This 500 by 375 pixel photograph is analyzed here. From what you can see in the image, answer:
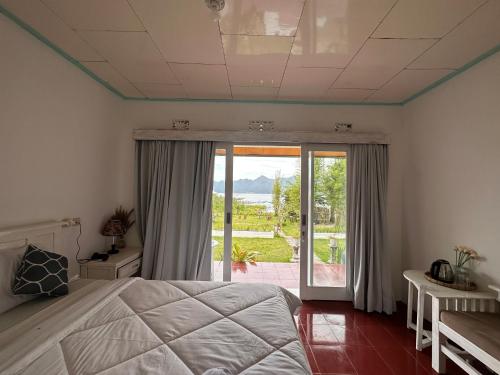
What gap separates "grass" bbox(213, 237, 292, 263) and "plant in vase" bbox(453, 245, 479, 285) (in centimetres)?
314

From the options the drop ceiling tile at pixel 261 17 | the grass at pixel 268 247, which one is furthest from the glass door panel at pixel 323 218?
the grass at pixel 268 247

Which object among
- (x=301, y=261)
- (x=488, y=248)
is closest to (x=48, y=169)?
(x=301, y=261)

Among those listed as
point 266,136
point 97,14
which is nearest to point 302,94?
point 266,136

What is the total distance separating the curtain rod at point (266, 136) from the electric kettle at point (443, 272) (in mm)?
1483

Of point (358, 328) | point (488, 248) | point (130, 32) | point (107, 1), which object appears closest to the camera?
point (107, 1)

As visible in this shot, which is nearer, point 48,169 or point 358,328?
point 48,169

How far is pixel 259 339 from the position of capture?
1.28m

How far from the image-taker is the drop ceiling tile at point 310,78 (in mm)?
2381

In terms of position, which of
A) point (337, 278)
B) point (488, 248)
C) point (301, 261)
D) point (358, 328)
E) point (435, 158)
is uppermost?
point (435, 158)

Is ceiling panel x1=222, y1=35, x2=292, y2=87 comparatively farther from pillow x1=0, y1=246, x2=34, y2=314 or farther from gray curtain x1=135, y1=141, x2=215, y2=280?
pillow x1=0, y1=246, x2=34, y2=314

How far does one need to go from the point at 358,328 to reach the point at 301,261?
3.07 feet

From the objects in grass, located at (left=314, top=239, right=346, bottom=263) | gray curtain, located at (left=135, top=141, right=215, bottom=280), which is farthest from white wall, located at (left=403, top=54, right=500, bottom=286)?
gray curtain, located at (left=135, top=141, right=215, bottom=280)

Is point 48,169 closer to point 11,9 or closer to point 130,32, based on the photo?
point 11,9

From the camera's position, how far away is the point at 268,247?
17.4ft
